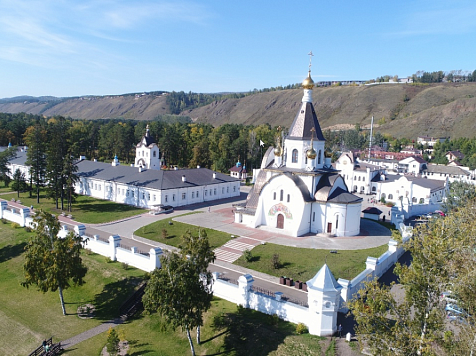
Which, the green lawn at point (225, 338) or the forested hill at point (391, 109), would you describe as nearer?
the green lawn at point (225, 338)

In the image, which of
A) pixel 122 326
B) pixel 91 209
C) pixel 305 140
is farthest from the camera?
pixel 91 209

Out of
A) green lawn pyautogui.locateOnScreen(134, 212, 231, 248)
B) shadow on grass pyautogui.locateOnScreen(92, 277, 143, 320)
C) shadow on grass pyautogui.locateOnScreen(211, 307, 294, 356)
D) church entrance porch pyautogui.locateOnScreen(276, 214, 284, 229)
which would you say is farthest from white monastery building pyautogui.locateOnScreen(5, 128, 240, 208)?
shadow on grass pyautogui.locateOnScreen(211, 307, 294, 356)

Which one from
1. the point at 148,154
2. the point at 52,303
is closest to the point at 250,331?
the point at 52,303

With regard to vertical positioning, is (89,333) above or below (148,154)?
below

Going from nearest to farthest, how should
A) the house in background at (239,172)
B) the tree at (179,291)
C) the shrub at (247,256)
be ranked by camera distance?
the tree at (179,291)
the shrub at (247,256)
the house in background at (239,172)

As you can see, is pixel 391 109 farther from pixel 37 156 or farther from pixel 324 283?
pixel 324 283

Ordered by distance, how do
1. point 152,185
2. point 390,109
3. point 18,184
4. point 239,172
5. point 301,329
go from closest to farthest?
point 301,329, point 152,185, point 18,184, point 239,172, point 390,109

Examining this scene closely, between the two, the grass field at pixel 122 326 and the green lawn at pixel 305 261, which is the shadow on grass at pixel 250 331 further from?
the green lawn at pixel 305 261

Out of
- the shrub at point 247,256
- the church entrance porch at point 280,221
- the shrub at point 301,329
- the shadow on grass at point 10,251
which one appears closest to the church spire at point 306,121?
the church entrance porch at point 280,221

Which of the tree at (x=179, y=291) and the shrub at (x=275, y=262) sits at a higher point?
the tree at (x=179, y=291)
